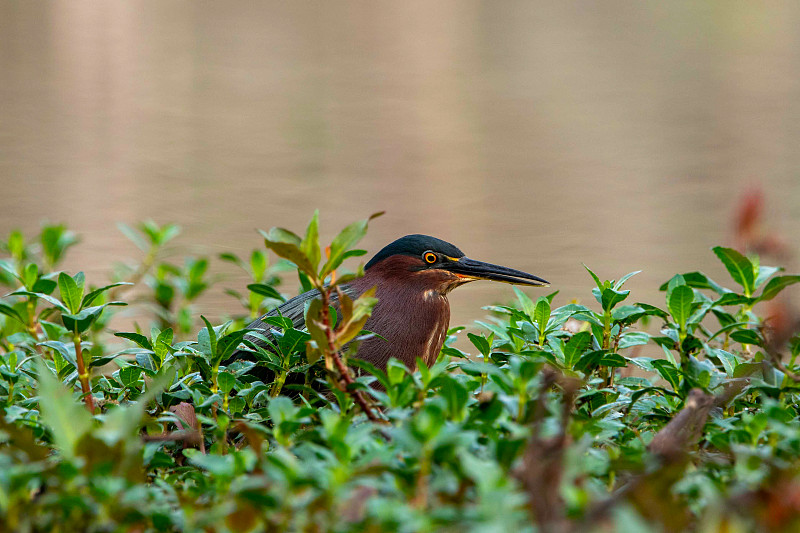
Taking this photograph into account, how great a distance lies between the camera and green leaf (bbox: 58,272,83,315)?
265cm

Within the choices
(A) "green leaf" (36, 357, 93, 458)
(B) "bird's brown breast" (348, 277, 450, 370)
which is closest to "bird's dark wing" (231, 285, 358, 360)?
(B) "bird's brown breast" (348, 277, 450, 370)

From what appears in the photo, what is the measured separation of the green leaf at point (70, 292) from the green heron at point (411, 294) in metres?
0.78

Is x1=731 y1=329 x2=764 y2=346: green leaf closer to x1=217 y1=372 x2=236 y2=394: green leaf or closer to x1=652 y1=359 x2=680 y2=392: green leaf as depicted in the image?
x1=652 y1=359 x2=680 y2=392: green leaf

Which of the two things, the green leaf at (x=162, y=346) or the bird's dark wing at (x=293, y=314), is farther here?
the bird's dark wing at (x=293, y=314)

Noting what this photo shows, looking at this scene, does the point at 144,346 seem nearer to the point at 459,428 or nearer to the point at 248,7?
the point at 459,428

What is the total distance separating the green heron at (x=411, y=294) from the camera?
3.52 metres

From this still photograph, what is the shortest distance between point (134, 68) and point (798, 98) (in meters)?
10.8

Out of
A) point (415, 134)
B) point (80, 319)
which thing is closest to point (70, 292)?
point (80, 319)

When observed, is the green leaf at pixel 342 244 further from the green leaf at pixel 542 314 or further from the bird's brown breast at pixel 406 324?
the bird's brown breast at pixel 406 324

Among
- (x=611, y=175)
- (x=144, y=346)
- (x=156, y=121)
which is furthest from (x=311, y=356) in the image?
(x=156, y=121)

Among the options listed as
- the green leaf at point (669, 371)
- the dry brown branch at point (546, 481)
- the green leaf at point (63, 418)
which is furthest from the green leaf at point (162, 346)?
the dry brown branch at point (546, 481)

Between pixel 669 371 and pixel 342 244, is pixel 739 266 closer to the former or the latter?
pixel 669 371

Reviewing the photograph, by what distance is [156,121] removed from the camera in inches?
540

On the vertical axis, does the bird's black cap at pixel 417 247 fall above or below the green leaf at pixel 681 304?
below
